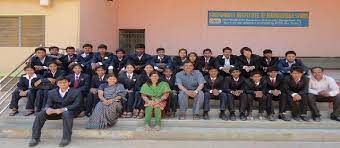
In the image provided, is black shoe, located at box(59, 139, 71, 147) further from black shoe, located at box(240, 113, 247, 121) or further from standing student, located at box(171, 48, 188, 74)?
black shoe, located at box(240, 113, 247, 121)

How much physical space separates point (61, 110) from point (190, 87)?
250 cm

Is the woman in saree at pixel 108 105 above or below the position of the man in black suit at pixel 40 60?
below

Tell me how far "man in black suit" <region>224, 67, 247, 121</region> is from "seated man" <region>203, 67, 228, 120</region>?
11 centimetres

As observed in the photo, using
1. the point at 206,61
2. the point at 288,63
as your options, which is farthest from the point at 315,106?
the point at 206,61

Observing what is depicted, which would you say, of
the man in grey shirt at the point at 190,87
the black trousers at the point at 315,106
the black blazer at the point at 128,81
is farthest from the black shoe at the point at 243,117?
the black blazer at the point at 128,81

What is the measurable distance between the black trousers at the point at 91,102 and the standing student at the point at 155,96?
0.92m

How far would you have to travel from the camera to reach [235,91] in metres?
7.07

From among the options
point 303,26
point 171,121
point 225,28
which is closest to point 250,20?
point 225,28

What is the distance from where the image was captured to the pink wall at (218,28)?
34.2 feet

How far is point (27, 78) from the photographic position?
24.2 ft

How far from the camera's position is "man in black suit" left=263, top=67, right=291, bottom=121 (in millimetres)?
6926

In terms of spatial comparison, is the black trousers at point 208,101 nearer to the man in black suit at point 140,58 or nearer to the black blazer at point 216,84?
the black blazer at point 216,84

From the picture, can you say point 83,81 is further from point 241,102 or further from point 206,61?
point 241,102

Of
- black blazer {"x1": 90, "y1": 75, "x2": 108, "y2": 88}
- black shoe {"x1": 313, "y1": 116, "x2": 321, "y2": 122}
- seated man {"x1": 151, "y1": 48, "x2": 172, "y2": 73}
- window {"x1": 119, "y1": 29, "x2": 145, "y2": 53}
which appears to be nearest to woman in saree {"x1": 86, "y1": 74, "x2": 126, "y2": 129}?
black blazer {"x1": 90, "y1": 75, "x2": 108, "y2": 88}
